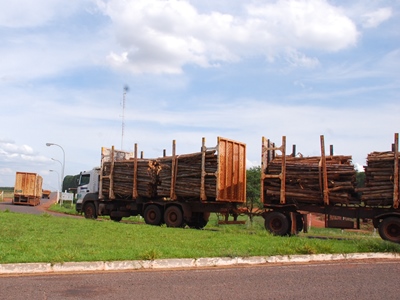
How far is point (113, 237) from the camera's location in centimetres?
1381

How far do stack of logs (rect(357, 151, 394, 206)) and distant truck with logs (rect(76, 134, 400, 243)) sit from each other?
0.10ft

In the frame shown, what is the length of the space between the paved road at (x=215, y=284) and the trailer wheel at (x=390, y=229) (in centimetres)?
666

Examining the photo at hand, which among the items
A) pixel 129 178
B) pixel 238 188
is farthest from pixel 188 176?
pixel 129 178

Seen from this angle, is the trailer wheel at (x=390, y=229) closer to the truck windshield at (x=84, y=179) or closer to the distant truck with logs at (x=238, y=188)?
the distant truck with logs at (x=238, y=188)

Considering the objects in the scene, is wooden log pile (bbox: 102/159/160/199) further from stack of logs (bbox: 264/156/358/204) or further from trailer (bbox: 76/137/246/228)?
stack of logs (bbox: 264/156/358/204)

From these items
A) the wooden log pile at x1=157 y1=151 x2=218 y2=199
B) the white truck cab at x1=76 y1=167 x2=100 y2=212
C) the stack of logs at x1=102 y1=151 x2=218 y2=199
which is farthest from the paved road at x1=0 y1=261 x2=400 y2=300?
the white truck cab at x1=76 y1=167 x2=100 y2=212

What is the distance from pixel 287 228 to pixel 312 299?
1106 cm

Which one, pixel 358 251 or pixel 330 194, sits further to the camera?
pixel 330 194

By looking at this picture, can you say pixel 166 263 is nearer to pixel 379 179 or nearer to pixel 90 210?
pixel 379 179

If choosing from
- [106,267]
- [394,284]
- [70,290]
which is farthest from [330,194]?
[70,290]

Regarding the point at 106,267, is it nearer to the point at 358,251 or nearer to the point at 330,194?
the point at 358,251

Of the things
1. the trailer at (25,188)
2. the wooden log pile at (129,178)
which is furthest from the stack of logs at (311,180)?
the trailer at (25,188)

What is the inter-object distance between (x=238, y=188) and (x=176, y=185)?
2.72 meters

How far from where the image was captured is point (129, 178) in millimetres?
23125
